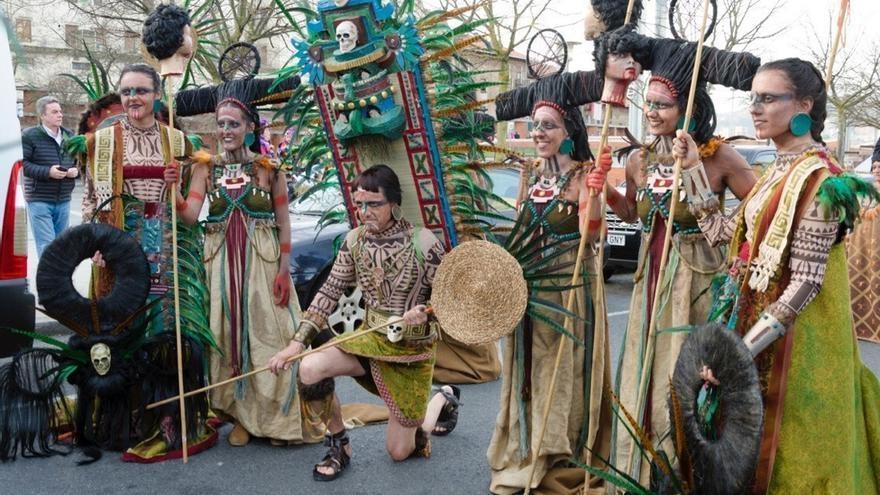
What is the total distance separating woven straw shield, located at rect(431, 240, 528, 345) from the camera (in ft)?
11.1

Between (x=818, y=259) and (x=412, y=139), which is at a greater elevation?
(x=412, y=139)

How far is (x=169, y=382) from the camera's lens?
4.52 m

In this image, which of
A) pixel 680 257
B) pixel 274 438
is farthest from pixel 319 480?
pixel 680 257

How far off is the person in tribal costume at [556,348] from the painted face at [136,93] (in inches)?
81.8

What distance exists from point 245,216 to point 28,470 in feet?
5.41

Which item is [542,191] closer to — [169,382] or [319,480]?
[319,480]

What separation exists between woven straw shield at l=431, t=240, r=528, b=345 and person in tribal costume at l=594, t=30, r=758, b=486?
563 mm

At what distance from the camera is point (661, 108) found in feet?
11.3

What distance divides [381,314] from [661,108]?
61.7 inches

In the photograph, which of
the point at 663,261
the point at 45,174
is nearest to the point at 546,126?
the point at 663,261

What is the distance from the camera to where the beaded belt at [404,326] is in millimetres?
4055

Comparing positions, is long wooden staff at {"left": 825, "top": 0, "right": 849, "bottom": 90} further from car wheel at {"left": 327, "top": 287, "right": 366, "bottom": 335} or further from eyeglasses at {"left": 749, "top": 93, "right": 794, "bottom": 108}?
car wheel at {"left": 327, "top": 287, "right": 366, "bottom": 335}

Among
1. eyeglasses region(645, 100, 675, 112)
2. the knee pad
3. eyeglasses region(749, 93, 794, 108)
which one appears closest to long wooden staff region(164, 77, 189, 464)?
the knee pad

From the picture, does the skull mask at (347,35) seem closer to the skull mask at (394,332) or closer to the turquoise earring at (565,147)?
the turquoise earring at (565,147)
